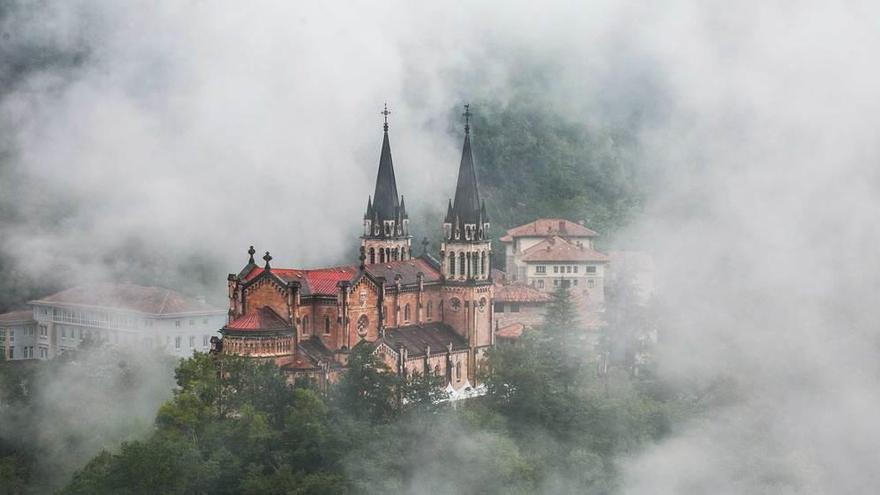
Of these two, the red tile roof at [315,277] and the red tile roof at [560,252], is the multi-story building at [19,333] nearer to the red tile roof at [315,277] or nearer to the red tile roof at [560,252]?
the red tile roof at [315,277]

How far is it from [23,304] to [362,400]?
1208 centimetres

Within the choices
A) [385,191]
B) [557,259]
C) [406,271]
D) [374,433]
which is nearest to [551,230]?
[557,259]

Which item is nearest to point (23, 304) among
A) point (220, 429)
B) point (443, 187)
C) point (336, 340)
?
point (336, 340)

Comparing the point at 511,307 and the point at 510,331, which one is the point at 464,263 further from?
the point at 511,307

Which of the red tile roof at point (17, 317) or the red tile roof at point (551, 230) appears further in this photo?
the red tile roof at point (551, 230)

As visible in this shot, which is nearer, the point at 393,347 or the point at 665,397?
the point at 665,397

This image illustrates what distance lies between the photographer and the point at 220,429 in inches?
1008

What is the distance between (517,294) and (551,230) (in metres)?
8.41

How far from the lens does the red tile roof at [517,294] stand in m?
39.0

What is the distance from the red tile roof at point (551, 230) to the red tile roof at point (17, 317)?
18.2 meters

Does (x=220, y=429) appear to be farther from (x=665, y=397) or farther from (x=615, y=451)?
(x=665, y=397)

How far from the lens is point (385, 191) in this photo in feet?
118

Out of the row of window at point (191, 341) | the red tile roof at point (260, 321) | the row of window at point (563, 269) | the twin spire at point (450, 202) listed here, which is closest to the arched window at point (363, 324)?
the red tile roof at point (260, 321)

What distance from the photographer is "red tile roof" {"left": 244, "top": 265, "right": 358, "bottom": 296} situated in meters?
30.9
